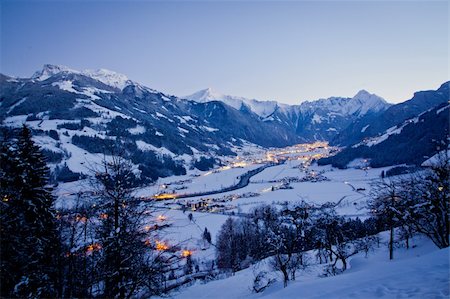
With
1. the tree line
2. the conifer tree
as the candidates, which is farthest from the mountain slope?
the conifer tree

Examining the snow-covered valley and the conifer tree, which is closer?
the snow-covered valley

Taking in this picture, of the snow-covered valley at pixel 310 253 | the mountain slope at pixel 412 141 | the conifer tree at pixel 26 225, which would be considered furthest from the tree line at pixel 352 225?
the mountain slope at pixel 412 141

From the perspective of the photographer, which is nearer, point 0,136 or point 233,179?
point 0,136

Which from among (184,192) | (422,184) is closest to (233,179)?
(184,192)

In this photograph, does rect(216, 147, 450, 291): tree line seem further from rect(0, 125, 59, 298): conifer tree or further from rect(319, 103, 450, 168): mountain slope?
rect(319, 103, 450, 168): mountain slope

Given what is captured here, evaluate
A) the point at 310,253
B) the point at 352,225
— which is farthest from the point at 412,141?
the point at 310,253

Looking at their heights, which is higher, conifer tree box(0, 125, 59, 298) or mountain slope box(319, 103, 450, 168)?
mountain slope box(319, 103, 450, 168)

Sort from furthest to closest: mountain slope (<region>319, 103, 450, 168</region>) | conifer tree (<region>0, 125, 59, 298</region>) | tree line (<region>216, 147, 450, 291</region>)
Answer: mountain slope (<region>319, 103, 450, 168</region>) → tree line (<region>216, 147, 450, 291</region>) → conifer tree (<region>0, 125, 59, 298</region>)

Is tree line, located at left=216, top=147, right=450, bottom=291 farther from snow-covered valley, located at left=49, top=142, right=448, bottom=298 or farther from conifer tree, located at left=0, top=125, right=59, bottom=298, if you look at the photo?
conifer tree, located at left=0, top=125, right=59, bottom=298

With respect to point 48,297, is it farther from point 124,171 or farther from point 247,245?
point 247,245

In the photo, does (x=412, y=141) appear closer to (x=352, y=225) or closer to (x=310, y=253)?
(x=352, y=225)

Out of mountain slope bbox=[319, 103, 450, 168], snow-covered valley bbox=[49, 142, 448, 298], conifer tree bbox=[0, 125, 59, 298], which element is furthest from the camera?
mountain slope bbox=[319, 103, 450, 168]
